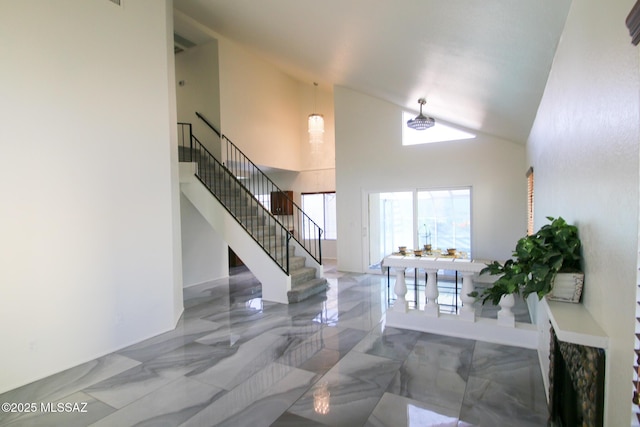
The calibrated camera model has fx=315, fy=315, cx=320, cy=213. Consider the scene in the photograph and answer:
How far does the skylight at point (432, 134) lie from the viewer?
6.41m

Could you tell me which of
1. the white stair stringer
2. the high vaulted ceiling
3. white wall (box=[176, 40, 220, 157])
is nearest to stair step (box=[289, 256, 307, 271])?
the white stair stringer

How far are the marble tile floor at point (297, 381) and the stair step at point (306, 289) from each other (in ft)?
2.98

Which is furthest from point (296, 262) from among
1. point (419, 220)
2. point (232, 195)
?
point (419, 220)

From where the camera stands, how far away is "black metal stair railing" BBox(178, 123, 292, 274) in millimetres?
6273

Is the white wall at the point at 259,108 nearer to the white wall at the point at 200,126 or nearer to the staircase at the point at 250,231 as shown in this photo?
the white wall at the point at 200,126

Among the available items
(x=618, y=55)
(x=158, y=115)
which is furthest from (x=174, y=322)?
(x=618, y=55)

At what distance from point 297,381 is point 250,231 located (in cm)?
350

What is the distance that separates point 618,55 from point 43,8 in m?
4.29

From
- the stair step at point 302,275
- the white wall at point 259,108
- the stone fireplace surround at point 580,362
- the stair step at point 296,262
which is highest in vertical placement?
the white wall at point 259,108

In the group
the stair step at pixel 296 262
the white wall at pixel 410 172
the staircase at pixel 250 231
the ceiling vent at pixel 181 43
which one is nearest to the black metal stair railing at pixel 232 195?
the staircase at pixel 250 231

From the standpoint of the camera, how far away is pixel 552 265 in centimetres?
174

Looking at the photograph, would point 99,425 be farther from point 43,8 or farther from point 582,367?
point 43,8

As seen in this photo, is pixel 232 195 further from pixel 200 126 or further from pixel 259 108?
pixel 259 108

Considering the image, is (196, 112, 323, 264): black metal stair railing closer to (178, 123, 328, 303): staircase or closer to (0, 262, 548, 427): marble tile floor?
(178, 123, 328, 303): staircase
